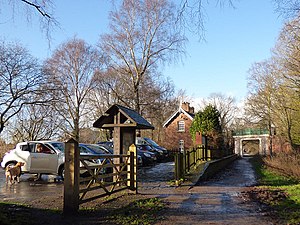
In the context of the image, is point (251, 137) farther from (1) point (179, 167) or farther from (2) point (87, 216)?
(2) point (87, 216)

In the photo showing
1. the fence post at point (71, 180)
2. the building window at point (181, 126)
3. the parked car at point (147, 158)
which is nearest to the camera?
the fence post at point (71, 180)

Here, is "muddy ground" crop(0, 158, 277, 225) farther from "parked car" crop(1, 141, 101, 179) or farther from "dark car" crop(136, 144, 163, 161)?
"dark car" crop(136, 144, 163, 161)

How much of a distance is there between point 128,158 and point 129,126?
45.1 inches

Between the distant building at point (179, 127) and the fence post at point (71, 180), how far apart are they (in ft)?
129

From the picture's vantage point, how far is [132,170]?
1114 centimetres

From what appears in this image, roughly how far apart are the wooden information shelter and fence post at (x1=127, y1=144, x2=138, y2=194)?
752 mm

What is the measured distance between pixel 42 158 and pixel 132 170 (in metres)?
6.17

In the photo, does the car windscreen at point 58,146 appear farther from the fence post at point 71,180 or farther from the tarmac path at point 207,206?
the fence post at point 71,180

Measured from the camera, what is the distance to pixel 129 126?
11.8 metres

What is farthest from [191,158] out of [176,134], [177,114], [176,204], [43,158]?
[177,114]

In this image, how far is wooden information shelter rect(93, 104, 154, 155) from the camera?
11778mm

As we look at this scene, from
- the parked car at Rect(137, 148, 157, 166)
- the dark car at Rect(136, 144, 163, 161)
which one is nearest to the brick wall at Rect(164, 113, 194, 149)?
the dark car at Rect(136, 144, 163, 161)

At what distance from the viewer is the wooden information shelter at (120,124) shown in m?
11.8

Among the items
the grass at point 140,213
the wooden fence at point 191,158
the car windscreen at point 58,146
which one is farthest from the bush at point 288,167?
the car windscreen at point 58,146
